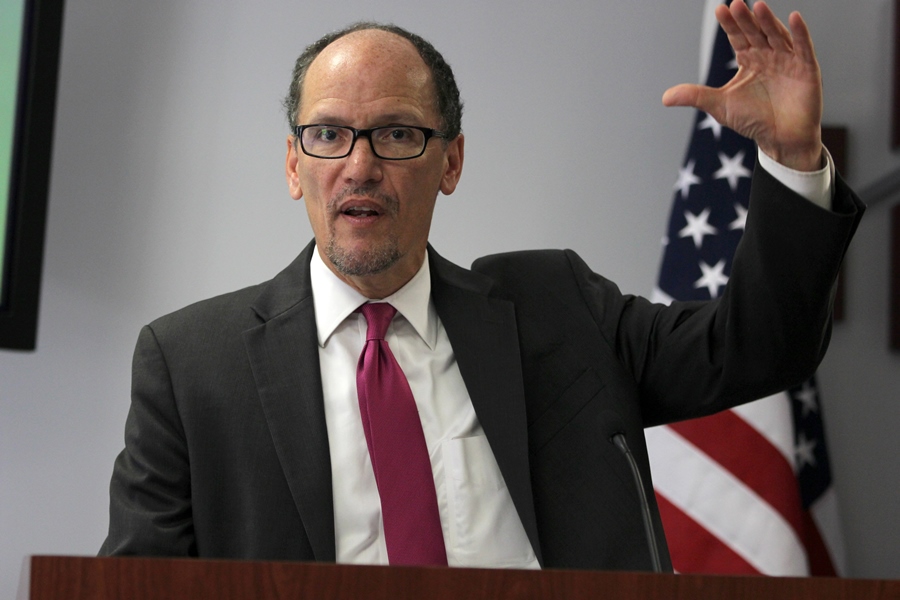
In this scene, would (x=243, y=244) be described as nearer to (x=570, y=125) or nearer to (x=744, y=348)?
(x=570, y=125)

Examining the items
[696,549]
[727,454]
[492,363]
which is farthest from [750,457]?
[492,363]

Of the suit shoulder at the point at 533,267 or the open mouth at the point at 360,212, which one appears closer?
the open mouth at the point at 360,212

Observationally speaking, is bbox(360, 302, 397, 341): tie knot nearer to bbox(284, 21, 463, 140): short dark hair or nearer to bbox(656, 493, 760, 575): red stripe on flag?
bbox(284, 21, 463, 140): short dark hair

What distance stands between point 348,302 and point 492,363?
0.25m

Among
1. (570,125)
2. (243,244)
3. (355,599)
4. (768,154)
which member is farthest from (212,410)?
(570,125)

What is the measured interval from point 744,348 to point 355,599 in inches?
34.3

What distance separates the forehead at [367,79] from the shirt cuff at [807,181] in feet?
1.91

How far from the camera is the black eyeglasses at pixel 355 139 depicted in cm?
157

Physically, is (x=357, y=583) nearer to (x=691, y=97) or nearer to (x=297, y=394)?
(x=297, y=394)

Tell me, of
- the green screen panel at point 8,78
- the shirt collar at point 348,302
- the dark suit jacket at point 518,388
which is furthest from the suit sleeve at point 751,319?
the green screen panel at point 8,78

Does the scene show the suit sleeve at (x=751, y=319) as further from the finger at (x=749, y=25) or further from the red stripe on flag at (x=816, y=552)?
the red stripe on flag at (x=816, y=552)

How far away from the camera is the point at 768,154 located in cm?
137

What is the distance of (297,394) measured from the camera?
1.47 m

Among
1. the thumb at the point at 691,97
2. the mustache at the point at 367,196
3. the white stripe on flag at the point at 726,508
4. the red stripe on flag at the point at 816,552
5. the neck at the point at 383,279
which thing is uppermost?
the thumb at the point at 691,97
